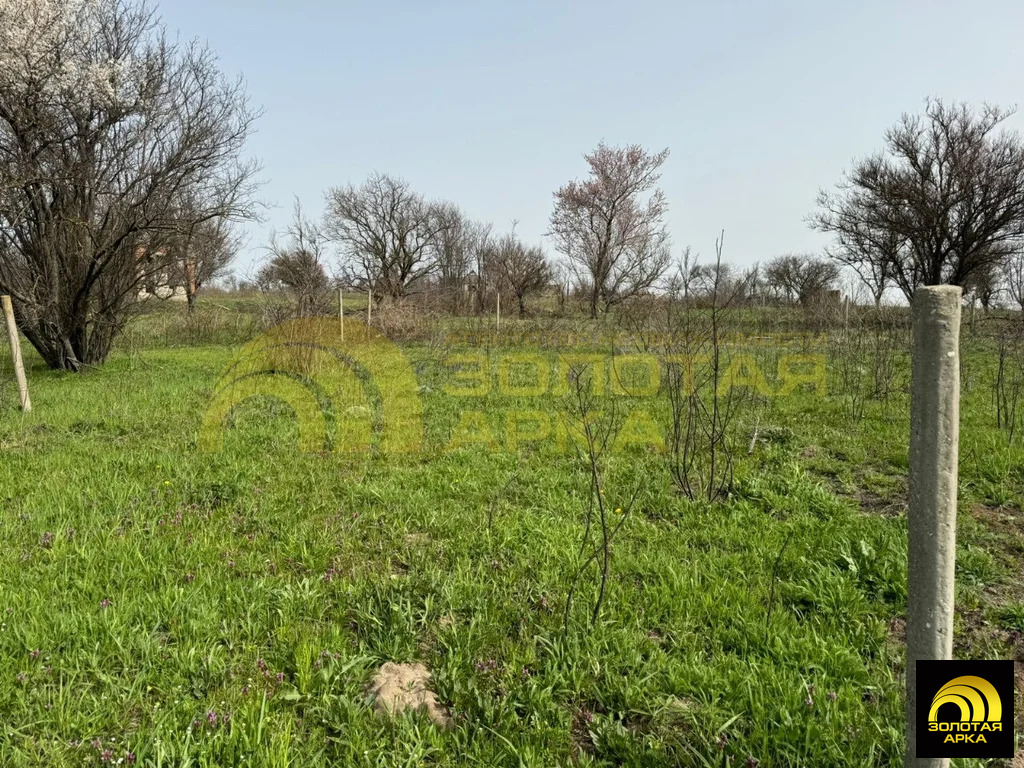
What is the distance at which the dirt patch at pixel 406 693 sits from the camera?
1.91 m

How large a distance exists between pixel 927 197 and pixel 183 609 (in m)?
28.4

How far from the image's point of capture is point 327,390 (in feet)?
27.1

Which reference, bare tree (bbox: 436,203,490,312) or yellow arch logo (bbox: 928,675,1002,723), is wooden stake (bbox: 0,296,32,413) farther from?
bare tree (bbox: 436,203,490,312)

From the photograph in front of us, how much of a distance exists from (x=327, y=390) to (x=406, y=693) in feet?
22.4

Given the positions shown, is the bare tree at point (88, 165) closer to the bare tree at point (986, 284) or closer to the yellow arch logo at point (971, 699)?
the yellow arch logo at point (971, 699)

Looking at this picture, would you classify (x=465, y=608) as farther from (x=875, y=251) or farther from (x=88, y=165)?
(x=875, y=251)

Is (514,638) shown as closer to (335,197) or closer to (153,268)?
(153,268)

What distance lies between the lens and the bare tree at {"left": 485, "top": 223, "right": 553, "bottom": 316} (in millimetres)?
29906

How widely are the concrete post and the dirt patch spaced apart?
1474mm

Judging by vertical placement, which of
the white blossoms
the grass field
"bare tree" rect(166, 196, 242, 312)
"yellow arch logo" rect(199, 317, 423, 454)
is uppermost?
the white blossoms

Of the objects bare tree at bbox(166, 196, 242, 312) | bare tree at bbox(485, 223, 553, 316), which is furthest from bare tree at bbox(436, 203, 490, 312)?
bare tree at bbox(166, 196, 242, 312)

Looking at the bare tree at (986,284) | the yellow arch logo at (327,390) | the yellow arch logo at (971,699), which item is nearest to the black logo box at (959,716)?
the yellow arch logo at (971,699)

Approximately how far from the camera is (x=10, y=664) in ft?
6.71

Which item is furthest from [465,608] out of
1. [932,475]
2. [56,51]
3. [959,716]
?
[56,51]
